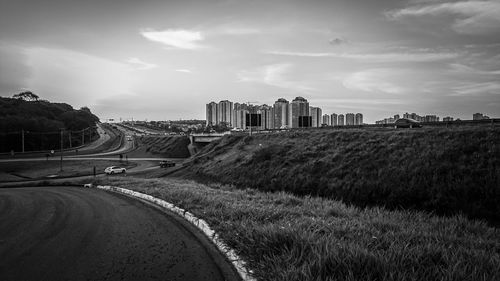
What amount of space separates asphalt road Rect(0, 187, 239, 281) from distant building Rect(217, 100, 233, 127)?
14480cm

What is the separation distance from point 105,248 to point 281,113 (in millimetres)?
65863

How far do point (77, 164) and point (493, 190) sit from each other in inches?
2438

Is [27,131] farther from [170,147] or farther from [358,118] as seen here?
[358,118]

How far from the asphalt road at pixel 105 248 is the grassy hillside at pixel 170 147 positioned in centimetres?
6478

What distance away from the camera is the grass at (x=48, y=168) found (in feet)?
154

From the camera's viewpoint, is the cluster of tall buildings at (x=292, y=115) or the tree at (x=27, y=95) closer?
the cluster of tall buildings at (x=292, y=115)

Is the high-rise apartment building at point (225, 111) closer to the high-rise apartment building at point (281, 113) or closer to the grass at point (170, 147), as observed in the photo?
the grass at point (170, 147)

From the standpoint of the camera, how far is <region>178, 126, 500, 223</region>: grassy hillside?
493 inches

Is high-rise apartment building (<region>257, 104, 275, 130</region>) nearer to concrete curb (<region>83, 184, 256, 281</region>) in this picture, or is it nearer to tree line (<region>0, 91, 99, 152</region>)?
tree line (<region>0, 91, 99, 152</region>)

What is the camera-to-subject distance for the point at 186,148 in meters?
75.9

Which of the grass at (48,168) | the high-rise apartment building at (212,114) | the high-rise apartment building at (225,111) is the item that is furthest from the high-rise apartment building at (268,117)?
the high-rise apartment building at (212,114)

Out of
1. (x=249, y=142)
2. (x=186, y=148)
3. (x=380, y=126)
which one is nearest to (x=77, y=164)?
(x=186, y=148)

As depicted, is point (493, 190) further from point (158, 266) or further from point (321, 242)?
point (158, 266)

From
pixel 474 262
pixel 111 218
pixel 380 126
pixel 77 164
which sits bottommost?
pixel 77 164
